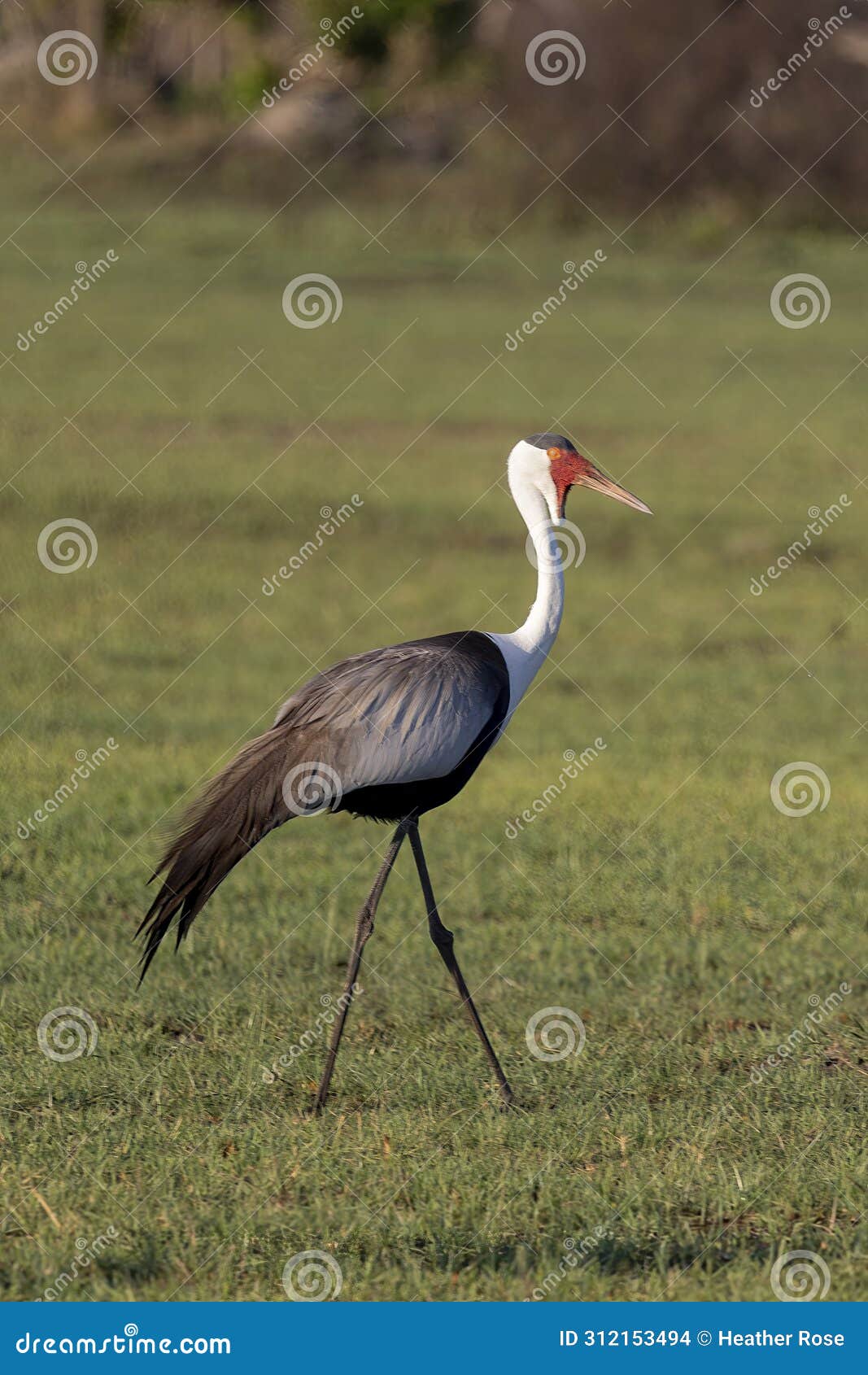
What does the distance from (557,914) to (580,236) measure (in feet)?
67.6

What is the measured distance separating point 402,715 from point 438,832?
2.97 m

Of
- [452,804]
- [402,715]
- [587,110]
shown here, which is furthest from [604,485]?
[587,110]

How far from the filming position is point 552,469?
17.7 feet

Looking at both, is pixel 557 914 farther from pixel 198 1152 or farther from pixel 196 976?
pixel 198 1152

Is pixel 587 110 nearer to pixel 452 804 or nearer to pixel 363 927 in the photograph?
pixel 452 804

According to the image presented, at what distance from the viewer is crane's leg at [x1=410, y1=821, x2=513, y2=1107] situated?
16.4 feet

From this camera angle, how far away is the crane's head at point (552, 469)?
5.38 m

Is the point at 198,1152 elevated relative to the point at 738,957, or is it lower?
lower

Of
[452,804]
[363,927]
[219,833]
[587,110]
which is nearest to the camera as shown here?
[219,833]

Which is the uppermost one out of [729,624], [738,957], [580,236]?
[580,236]

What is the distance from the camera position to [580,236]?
86.0 feet

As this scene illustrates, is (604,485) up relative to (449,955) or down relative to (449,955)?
up

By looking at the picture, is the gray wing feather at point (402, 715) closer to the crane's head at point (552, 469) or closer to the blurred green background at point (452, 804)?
the crane's head at point (552, 469)

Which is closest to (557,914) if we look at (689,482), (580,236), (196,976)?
(196,976)
